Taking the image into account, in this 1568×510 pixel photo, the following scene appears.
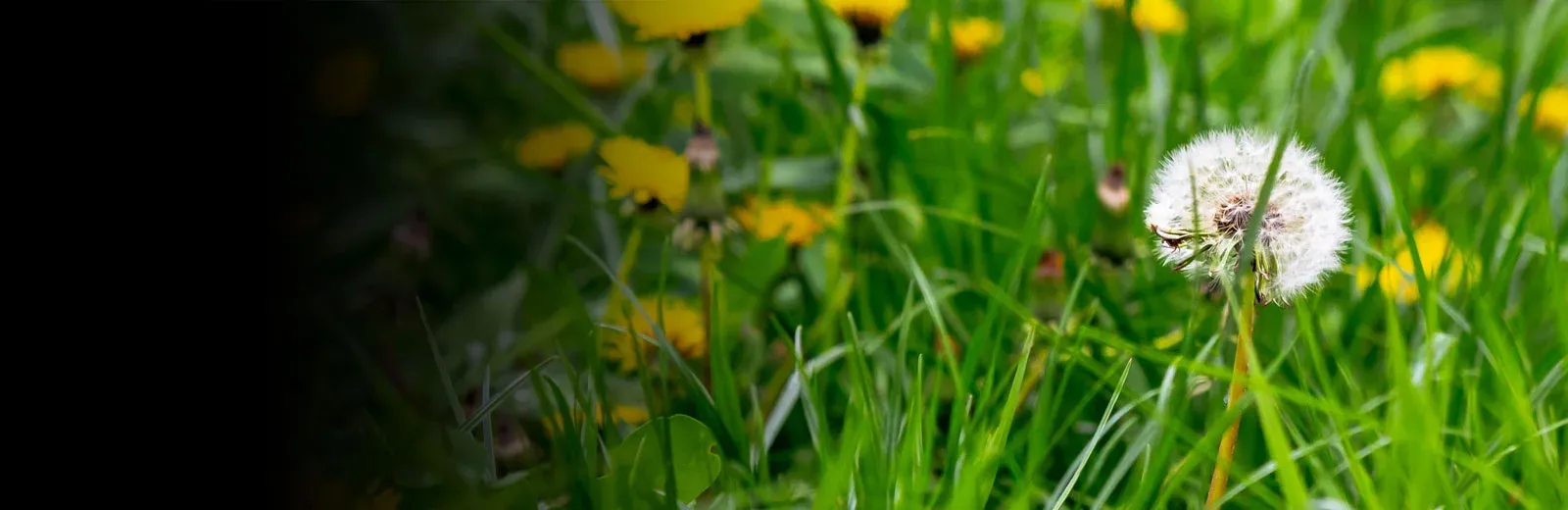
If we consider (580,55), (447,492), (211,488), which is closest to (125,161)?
(211,488)

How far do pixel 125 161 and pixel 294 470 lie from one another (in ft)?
0.59

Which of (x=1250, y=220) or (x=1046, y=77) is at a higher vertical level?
(x=1250, y=220)

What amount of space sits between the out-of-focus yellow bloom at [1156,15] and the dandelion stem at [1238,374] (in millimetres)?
1098

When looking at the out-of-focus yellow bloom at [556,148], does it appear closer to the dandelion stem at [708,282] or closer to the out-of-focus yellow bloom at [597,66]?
the out-of-focus yellow bloom at [597,66]

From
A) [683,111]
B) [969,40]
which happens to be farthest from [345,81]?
[969,40]

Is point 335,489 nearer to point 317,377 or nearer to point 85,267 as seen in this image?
point 317,377

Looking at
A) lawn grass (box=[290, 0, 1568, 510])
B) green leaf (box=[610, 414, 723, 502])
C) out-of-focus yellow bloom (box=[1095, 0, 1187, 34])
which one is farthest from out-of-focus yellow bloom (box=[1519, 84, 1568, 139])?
green leaf (box=[610, 414, 723, 502])

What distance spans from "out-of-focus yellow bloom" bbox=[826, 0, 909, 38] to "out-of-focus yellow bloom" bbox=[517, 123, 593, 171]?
0.33 meters

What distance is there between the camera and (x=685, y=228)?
93cm

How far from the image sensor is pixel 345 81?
897 millimetres

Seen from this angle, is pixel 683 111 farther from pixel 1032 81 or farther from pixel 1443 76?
pixel 1443 76

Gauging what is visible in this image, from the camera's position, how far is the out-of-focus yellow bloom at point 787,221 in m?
1.21

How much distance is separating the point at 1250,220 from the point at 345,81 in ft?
2.27

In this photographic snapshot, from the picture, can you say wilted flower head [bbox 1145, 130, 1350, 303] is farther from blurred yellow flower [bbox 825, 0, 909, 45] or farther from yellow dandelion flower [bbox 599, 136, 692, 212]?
blurred yellow flower [bbox 825, 0, 909, 45]
